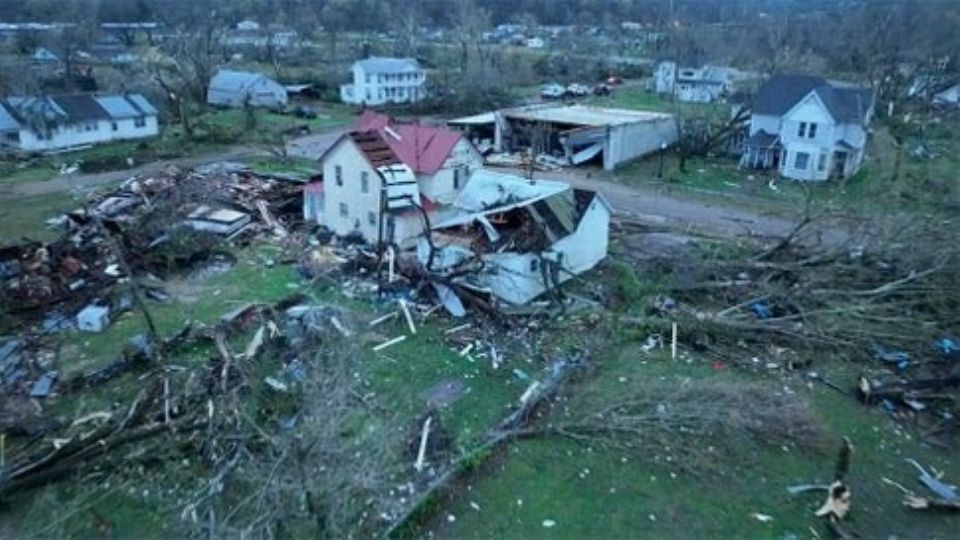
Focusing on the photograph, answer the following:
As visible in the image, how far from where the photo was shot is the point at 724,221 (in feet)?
75.0

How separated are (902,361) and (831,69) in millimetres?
55340

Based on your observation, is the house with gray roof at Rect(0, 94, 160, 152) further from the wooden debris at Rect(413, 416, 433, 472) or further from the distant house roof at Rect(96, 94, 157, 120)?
the wooden debris at Rect(413, 416, 433, 472)

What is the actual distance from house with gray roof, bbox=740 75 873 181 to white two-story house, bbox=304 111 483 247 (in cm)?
1531

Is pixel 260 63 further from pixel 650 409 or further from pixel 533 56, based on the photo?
pixel 650 409

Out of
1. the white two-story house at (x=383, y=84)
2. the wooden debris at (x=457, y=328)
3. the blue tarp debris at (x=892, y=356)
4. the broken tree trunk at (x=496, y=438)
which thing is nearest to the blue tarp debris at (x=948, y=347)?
the blue tarp debris at (x=892, y=356)

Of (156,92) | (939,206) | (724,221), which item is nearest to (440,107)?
(156,92)

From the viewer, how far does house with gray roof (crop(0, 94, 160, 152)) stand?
107 feet

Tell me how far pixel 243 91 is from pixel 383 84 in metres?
10.5

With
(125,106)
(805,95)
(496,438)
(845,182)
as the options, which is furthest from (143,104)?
(845,182)

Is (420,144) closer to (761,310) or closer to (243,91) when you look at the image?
(761,310)

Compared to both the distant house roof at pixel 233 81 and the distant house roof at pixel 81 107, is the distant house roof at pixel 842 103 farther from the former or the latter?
the distant house roof at pixel 233 81

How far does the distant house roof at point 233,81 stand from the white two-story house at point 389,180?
3001cm

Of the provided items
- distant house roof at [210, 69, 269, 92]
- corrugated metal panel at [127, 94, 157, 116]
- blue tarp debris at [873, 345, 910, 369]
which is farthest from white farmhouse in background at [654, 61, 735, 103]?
blue tarp debris at [873, 345, 910, 369]

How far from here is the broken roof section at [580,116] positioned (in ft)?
106
